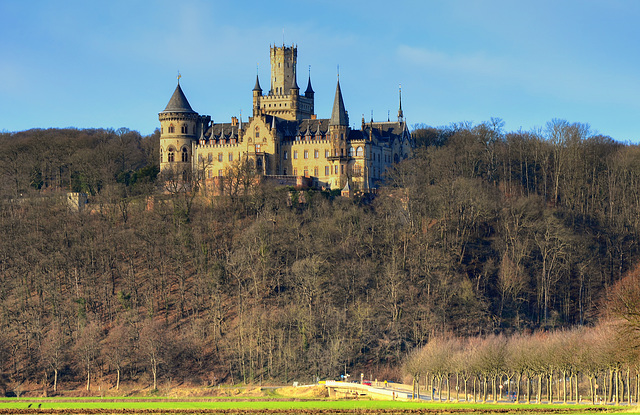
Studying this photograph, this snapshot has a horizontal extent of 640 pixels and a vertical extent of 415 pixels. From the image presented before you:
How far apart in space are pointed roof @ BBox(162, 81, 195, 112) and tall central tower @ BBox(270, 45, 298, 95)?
12816 mm

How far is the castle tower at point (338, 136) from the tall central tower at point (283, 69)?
15.1 metres

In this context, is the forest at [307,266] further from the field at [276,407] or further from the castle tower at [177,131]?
the field at [276,407]

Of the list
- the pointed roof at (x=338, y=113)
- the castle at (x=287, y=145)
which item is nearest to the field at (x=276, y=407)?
the castle at (x=287, y=145)

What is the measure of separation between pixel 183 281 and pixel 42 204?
21541 mm

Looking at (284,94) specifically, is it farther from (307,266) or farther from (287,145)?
(307,266)

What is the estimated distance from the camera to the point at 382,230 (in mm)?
100188

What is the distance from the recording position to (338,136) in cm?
12025

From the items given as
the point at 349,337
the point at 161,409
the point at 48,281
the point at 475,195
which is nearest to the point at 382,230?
the point at 475,195

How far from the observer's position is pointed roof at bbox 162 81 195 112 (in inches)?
5039

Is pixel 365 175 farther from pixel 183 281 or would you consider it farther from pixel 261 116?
pixel 183 281

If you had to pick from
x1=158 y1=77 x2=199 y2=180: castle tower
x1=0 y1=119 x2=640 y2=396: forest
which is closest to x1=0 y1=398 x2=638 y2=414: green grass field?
x1=0 y1=119 x2=640 y2=396: forest

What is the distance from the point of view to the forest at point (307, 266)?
276ft

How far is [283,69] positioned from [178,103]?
16.3m

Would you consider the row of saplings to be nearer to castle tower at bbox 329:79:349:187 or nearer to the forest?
the forest
